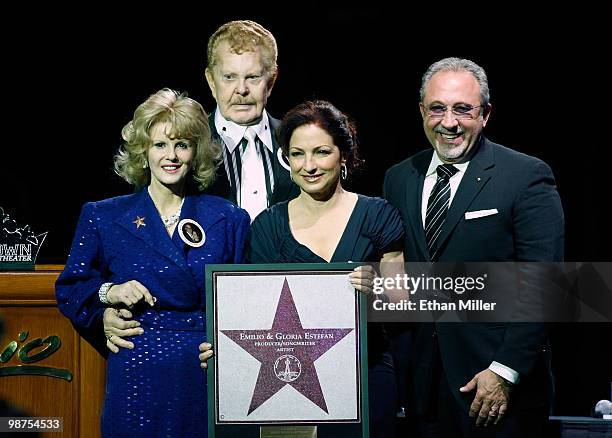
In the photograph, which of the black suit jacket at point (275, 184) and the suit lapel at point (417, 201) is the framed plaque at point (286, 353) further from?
the black suit jacket at point (275, 184)

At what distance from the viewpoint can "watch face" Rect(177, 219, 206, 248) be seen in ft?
14.6

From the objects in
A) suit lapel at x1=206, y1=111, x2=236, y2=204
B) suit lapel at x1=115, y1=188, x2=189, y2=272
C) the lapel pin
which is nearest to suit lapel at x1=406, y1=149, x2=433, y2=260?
suit lapel at x1=206, y1=111, x2=236, y2=204

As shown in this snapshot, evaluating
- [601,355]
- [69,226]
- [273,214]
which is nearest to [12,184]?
[69,226]

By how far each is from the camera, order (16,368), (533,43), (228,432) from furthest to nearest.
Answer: (533,43) → (16,368) → (228,432)

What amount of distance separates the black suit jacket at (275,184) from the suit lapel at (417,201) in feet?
1.70

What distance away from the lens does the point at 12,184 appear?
5.22m

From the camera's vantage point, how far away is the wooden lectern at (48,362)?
4.75 m

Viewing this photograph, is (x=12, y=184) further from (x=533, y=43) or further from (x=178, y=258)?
(x=533, y=43)

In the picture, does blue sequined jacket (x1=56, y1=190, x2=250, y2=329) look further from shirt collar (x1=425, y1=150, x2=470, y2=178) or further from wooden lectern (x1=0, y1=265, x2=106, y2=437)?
shirt collar (x1=425, y1=150, x2=470, y2=178)

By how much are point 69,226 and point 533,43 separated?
93.9 inches

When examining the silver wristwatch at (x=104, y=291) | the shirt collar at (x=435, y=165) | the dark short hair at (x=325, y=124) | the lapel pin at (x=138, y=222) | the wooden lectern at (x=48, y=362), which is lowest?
the wooden lectern at (x=48, y=362)

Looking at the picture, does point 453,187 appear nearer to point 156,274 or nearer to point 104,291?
point 156,274

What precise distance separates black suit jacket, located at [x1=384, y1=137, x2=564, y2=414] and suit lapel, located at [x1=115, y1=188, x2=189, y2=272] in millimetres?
975

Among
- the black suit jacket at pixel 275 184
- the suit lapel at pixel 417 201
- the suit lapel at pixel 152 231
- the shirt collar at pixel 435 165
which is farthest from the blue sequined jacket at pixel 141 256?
the shirt collar at pixel 435 165
